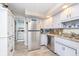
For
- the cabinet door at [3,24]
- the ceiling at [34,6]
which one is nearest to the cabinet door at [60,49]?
the ceiling at [34,6]

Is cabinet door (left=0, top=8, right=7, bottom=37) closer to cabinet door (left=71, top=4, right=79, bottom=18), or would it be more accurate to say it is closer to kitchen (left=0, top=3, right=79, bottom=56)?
kitchen (left=0, top=3, right=79, bottom=56)

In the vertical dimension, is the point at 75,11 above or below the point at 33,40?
above

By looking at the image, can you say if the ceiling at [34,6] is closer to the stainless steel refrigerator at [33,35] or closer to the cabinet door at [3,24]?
the stainless steel refrigerator at [33,35]

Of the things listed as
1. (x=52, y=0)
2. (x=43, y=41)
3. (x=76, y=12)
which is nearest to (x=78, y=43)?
(x=76, y=12)

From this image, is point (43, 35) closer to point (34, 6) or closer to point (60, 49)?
point (34, 6)

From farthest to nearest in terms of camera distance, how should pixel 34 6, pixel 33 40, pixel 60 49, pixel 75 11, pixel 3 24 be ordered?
pixel 33 40 < pixel 34 6 < pixel 60 49 < pixel 75 11 < pixel 3 24

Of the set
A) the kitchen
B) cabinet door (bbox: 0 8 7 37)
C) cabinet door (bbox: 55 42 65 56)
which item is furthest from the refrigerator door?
cabinet door (bbox: 0 8 7 37)

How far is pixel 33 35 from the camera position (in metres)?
5.20

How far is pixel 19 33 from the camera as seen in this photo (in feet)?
32.4

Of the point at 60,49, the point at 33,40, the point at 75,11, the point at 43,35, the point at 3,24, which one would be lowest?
the point at 60,49

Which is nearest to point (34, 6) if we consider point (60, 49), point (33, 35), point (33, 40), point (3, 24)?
point (33, 35)

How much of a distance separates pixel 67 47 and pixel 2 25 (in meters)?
2.11

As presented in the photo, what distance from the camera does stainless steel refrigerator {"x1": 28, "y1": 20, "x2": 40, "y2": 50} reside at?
16.8 ft

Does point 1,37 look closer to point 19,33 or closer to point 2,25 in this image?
point 2,25
